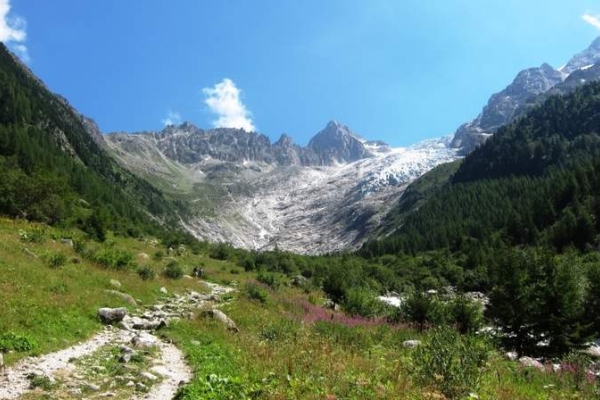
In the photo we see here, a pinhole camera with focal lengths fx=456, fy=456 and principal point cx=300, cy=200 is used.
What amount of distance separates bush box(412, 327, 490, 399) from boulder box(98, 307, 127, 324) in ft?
39.3

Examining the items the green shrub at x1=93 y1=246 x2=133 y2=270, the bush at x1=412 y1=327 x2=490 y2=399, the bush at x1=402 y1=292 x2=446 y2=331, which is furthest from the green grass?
the bush at x1=402 y1=292 x2=446 y2=331

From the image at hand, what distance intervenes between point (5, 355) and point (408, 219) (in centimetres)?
18968

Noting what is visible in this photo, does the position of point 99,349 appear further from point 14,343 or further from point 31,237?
point 31,237

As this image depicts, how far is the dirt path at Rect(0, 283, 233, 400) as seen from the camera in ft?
32.7

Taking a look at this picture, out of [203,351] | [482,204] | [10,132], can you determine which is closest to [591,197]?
[482,204]

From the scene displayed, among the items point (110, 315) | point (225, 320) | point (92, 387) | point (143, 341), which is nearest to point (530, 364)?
point (225, 320)

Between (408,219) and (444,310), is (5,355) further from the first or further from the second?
(408,219)

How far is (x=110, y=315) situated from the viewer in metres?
17.7

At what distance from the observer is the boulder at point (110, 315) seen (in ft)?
57.6

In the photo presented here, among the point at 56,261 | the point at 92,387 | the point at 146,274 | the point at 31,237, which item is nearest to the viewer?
the point at 92,387

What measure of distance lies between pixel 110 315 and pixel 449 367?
13.2 metres

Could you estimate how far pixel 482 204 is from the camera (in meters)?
161

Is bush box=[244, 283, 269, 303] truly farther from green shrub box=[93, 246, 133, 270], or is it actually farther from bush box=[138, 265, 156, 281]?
green shrub box=[93, 246, 133, 270]

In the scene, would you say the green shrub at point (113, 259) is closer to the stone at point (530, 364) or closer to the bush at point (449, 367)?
the bush at point (449, 367)
